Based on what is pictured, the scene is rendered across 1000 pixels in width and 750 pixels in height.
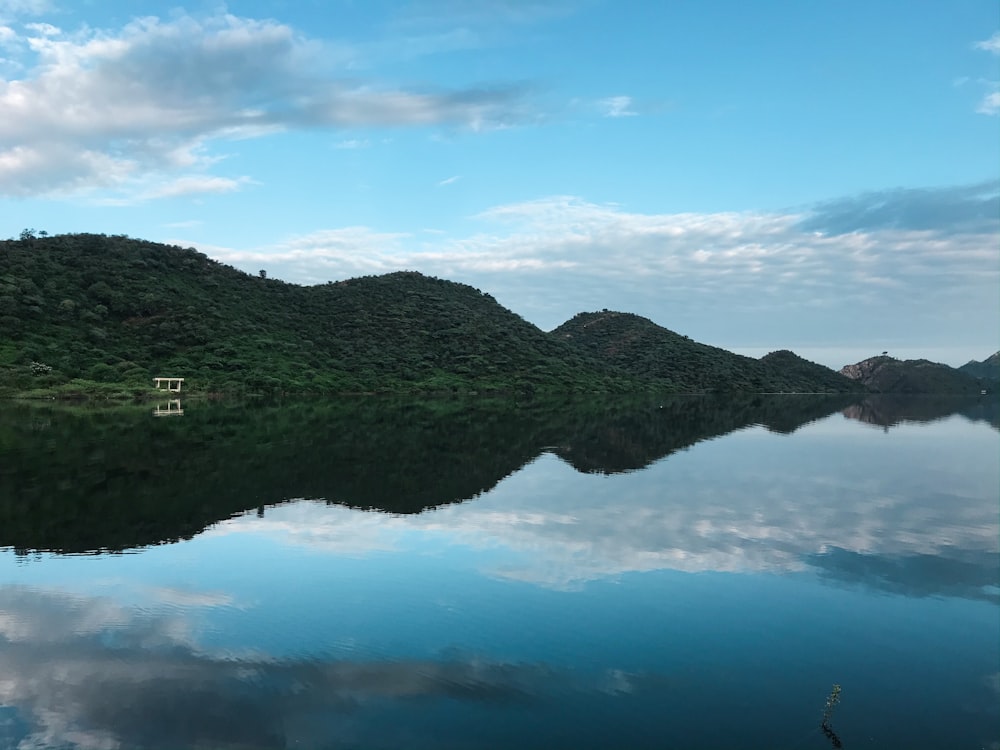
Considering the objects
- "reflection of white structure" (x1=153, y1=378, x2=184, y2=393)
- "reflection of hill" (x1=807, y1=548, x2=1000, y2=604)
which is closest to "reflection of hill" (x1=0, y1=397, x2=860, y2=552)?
"reflection of hill" (x1=807, y1=548, x2=1000, y2=604)

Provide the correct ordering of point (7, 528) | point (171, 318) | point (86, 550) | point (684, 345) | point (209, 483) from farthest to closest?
point (684, 345), point (171, 318), point (209, 483), point (7, 528), point (86, 550)

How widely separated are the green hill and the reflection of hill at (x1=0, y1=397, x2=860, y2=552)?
2848 centimetres

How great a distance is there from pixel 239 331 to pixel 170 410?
156 ft

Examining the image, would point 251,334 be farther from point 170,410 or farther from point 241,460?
point 241,460

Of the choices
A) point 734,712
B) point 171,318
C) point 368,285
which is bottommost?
point 734,712

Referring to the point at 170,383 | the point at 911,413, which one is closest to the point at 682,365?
the point at 911,413

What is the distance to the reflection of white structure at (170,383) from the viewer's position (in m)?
77.9

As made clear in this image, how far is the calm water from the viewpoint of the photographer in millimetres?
8773

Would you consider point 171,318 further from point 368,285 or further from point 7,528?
point 7,528

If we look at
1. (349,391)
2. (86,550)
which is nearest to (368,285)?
(349,391)

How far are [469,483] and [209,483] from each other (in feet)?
33.6

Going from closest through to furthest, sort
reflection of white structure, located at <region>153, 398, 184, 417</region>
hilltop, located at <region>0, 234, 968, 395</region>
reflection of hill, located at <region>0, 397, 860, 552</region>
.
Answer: reflection of hill, located at <region>0, 397, 860, 552</region>
reflection of white structure, located at <region>153, 398, 184, 417</region>
hilltop, located at <region>0, 234, 968, 395</region>

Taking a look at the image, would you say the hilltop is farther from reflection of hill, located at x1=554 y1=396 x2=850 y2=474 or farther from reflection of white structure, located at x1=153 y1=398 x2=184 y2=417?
reflection of hill, located at x1=554 y1=396 x2=850 y2=474

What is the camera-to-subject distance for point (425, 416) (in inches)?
2453
